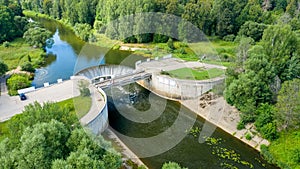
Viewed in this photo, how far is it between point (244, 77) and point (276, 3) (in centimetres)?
6297

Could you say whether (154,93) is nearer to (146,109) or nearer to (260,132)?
(146,109)

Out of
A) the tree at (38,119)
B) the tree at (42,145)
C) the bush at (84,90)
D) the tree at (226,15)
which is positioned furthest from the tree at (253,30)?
the tree at (42,145)

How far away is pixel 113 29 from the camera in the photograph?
68250 mm

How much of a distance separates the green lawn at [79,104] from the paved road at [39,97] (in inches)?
47.4

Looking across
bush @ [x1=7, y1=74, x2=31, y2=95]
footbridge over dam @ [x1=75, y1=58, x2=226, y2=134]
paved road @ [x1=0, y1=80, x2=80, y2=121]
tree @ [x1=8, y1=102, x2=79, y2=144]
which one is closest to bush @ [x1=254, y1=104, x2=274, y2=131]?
footbridge over dam @ [x1=75, y1=58, x2=226, y2=134]

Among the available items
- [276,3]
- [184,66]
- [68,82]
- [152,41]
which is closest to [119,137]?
[68,82]

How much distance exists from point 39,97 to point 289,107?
2821 centimetres

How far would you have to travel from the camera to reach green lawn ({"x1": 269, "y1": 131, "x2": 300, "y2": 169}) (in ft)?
88.8

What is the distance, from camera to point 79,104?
33.6 meters

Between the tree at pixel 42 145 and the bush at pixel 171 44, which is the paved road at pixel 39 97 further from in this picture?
the bush at pixel 171 44

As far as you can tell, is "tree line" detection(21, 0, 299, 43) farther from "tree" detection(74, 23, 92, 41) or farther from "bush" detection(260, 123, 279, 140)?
"bush" detection(260, 123, 279, 140)

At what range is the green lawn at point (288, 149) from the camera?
27.1 metres

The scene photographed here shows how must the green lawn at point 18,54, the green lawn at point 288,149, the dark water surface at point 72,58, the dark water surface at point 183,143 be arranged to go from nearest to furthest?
the green lawn at point 288,149 → the dark water surface at point 183,143 → the dark water surface at point 72,58 → the green lawn at point 18,54

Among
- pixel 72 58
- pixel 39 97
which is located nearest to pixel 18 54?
pixel 72 58
